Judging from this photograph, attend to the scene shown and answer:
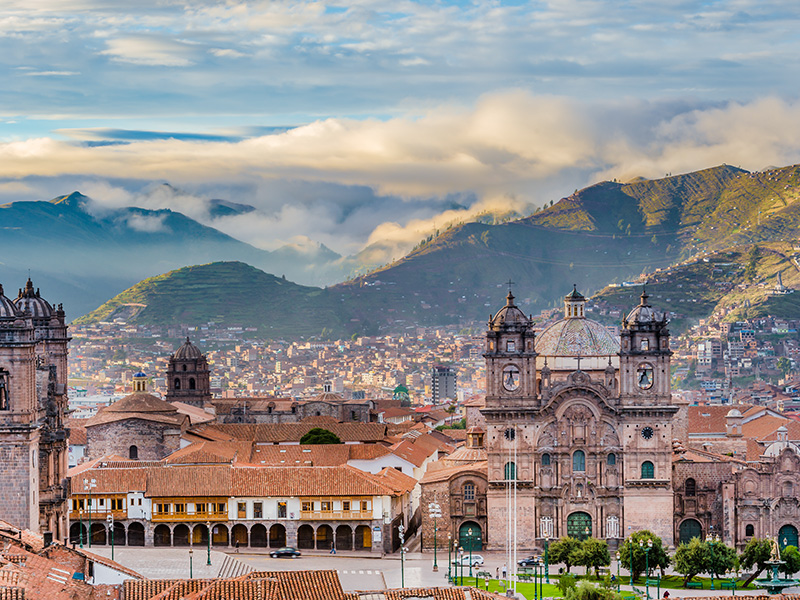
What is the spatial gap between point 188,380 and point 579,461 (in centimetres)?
6640

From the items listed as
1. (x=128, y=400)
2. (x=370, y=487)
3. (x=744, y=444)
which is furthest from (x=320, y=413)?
(x=370, y=487)

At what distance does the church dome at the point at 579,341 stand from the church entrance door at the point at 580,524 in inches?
338

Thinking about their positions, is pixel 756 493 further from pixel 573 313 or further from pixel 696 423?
Answer: pixel 696 423

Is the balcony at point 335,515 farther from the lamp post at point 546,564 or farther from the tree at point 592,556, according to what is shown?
the tree at point 592,556

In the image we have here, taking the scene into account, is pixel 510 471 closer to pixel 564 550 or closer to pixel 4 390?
pixel 564 550

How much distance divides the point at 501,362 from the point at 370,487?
9563 mm

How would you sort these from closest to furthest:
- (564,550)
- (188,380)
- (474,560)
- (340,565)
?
(564,550)
(474,560)
(340,565)
(188,380)

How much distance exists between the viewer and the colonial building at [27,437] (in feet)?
201

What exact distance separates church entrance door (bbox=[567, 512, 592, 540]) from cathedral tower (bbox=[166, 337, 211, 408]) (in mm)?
65100

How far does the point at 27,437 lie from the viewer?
61.8m

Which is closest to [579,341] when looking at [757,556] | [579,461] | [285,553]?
[579,461]

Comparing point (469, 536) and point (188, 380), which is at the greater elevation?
point (188, 380)

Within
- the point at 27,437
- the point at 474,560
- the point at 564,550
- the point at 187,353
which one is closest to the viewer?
the point at 27,437

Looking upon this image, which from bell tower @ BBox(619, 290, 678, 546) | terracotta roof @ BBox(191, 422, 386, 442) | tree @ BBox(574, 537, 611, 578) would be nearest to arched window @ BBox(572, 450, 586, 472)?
bell tower @ BBox(619, 290, 678, 546)
